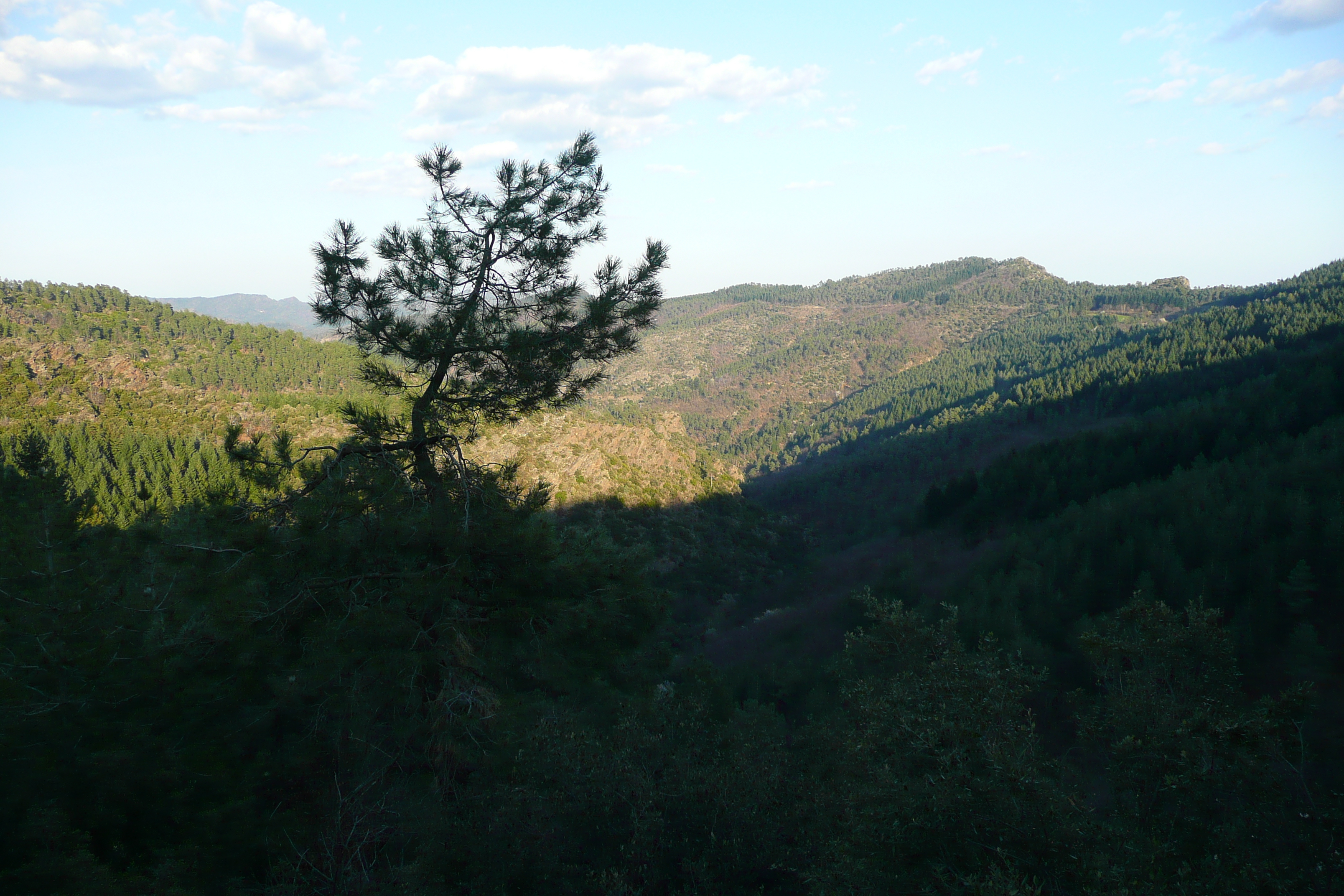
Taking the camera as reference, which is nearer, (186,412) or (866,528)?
(186,412)

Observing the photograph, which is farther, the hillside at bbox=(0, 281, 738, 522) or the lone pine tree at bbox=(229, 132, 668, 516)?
the hillside at bbox=(0, 281, 738, 522)

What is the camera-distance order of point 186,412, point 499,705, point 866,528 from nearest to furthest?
point 499,705, point 186,412, point 866,528

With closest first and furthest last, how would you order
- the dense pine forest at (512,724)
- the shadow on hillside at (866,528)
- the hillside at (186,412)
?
the dense pine forest at (512,724), the shadow on hillside at (866,528), the hillside at (186,412)

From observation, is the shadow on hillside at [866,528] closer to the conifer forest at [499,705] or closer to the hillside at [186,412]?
the hillside at [186,412]

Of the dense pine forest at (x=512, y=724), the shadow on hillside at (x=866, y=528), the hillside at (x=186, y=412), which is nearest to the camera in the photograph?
the dense pine forest at (x=512, y=724)

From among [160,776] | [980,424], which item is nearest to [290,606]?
[160,776]

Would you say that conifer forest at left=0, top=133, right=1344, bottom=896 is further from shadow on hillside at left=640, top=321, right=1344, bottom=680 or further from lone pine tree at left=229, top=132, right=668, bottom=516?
shadow on hillside at left=640, top=321, right=1344, bottom=680

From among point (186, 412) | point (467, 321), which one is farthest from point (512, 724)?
point (186, 412)

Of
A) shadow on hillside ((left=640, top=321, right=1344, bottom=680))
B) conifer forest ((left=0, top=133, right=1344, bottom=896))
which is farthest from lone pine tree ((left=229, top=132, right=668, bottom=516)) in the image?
shadow on hillside ((left=640, top=321, right=1344, bottom=680))

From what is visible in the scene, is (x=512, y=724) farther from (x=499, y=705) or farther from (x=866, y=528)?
(x=866, y=528)

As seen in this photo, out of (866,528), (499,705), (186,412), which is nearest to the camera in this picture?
(499,705)

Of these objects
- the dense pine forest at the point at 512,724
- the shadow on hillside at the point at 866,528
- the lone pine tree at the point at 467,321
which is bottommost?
the shadow on hillside at the point at 866,528

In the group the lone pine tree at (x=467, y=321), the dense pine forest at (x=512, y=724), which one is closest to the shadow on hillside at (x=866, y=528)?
the dense pine forest at (x=512, y=724)

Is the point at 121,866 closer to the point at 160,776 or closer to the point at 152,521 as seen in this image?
the point at 160,776
